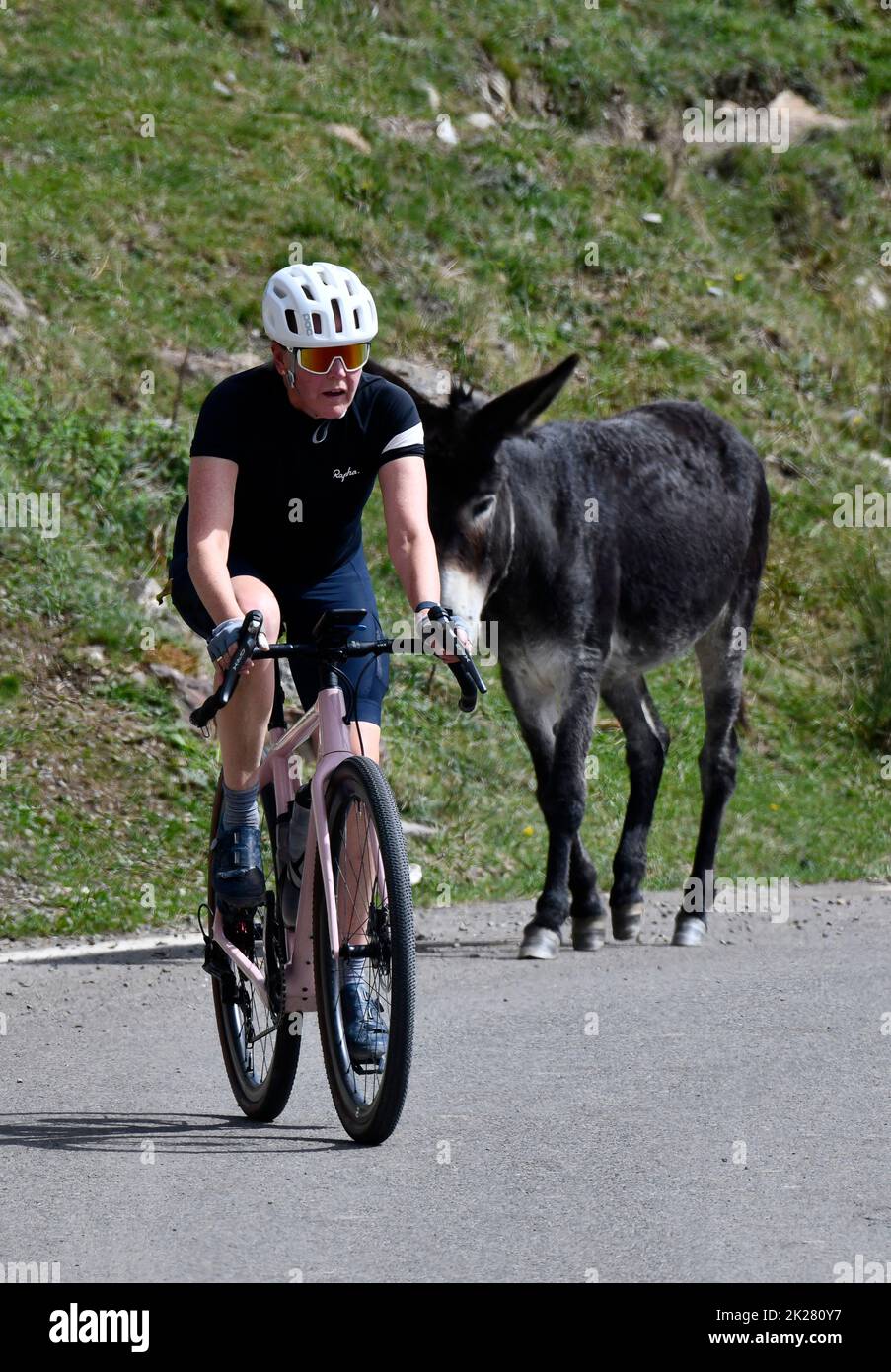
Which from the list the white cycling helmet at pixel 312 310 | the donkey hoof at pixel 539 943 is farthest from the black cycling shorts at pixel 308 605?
the donkey hoof at pixel 539 943

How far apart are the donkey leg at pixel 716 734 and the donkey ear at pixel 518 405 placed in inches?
91.0

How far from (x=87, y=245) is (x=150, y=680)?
5.00 metres

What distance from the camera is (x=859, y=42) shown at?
74.8ft

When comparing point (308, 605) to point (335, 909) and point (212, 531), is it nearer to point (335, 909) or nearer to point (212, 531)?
point (212, 531)

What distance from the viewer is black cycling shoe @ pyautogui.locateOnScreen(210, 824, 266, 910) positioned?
569 cm

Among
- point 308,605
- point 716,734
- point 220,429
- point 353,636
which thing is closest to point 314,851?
point 353,636

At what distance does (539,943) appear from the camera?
8.69m

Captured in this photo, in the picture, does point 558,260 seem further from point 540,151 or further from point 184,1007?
point 184,1007

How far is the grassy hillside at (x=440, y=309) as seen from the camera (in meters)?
10.9

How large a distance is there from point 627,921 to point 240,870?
161 inches

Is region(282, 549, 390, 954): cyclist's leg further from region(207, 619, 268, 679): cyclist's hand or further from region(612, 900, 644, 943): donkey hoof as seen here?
region(612, 900, 644, 943): donkey hoof

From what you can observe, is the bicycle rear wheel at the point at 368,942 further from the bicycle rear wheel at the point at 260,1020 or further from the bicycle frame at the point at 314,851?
the bicycle rear wheel at the point at 260,1020

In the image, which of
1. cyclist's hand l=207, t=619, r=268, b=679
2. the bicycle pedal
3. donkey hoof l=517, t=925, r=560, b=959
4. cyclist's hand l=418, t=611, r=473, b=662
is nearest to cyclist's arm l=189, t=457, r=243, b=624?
cyclist's hand l=207, t=619, r=268, b=679

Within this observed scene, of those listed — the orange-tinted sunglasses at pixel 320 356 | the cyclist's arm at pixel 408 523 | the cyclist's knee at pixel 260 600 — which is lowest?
the cyclist's knee at pixel 260 600
